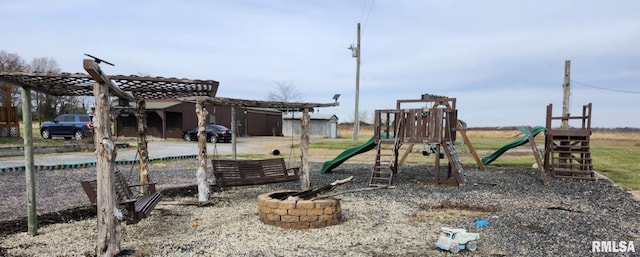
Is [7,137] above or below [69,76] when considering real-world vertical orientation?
below

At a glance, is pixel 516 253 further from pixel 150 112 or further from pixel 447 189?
pixel 150 112

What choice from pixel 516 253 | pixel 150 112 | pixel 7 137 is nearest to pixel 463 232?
pixel 516 253

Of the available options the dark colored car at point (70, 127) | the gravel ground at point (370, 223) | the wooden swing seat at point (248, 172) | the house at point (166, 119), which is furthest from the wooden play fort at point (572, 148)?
the dark colored car at point (70, 127)

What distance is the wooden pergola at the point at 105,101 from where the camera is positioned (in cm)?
414

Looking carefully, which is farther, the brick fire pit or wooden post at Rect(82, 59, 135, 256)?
the brick fire pit

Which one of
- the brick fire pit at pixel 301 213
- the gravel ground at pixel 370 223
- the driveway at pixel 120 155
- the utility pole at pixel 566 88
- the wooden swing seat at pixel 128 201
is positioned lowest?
the driveway at pixel 120 155

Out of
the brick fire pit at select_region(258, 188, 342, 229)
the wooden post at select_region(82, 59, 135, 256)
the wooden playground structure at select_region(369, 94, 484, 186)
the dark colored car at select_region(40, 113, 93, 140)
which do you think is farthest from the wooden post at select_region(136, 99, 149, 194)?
the dark colored car at select_region(40, 113, 93, 140)

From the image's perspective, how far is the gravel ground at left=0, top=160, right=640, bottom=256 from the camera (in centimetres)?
469

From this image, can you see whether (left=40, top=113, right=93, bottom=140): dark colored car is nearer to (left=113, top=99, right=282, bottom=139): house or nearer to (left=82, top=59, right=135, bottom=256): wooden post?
(left=113, top=99, right=282, bottom=139): house

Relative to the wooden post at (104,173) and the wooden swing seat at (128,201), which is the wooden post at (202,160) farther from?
the wooden post at (104,173)

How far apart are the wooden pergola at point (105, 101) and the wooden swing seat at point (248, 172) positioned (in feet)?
1.95

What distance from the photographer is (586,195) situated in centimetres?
850

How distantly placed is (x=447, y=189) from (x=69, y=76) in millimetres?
7988

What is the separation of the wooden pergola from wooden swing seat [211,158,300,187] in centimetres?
59
